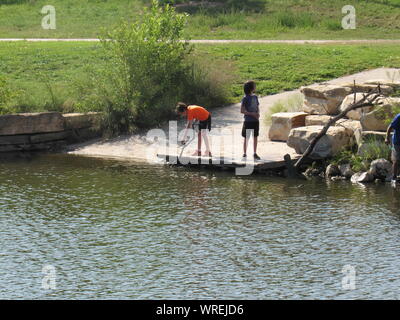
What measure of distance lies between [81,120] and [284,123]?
5.47m

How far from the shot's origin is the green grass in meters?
24.3

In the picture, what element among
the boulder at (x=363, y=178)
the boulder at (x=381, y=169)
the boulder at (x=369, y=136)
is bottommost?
the boulder at (x=363, y=178)

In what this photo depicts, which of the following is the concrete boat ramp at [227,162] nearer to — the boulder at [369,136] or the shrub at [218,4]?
the boulder at [369,136]

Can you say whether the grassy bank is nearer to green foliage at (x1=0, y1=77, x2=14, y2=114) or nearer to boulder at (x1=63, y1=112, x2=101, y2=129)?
boulder at (x1=63, y1=112, x2=101, y2=129)

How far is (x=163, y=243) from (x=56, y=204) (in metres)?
3.43

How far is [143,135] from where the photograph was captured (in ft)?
74.4

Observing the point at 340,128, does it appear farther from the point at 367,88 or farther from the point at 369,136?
the point at 367,88

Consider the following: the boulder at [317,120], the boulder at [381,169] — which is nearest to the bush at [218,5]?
the boulder at [317,120]

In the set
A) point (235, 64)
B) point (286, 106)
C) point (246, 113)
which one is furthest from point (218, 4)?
point (246, 113)

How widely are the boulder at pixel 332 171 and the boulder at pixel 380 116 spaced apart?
1.23 metres

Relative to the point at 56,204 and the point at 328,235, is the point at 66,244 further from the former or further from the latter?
the point at 328,235

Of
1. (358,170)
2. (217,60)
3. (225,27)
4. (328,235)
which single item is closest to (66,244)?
(328,235)

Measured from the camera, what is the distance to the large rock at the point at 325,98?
2098 cm
